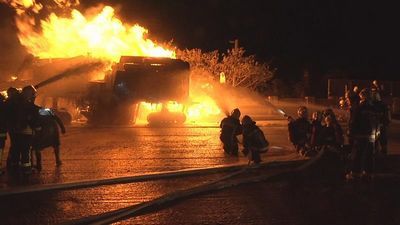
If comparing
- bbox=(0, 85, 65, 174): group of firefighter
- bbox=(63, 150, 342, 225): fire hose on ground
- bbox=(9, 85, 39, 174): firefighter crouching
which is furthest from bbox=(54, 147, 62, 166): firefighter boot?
bbox=(63, 150, 342, 225): fire hose on ground

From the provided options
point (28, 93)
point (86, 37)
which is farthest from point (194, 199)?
point (86, 37)

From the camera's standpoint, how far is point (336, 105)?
36.4m

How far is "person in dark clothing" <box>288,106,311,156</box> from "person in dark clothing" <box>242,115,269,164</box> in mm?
1182

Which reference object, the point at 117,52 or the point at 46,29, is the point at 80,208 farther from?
the point at 46,29

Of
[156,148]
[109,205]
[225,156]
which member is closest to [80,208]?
[109,205]

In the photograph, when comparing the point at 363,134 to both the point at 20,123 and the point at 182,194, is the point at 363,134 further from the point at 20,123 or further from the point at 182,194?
the point at 20,123

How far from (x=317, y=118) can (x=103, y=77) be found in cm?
1547

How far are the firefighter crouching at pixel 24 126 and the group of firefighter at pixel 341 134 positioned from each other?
395 centimetres

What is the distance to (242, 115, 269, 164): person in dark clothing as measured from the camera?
10.2 metres

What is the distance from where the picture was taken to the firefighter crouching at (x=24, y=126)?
9.23 meters

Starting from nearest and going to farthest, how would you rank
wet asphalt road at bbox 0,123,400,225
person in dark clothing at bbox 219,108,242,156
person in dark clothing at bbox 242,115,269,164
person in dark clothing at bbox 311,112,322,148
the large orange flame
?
1. wet asphalt road at bbox 0,123,400,225
2. person in dark clothing at bbox 242,115,269,164
3. person in dark clothing at bbox 311,112,322,148
4. person in dark clothing at bbox 219,108,242,156
5. the large orange flame

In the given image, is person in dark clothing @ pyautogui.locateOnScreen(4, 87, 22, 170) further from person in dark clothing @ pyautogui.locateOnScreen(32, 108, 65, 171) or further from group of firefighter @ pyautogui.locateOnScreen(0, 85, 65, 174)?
person in dark clothing @ pyautogui.locateOnScreen(32, 108, 65, 171)

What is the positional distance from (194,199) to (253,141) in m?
3.06

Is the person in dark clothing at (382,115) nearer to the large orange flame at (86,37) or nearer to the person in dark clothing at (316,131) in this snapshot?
the person in dark clothing at (316,131)
